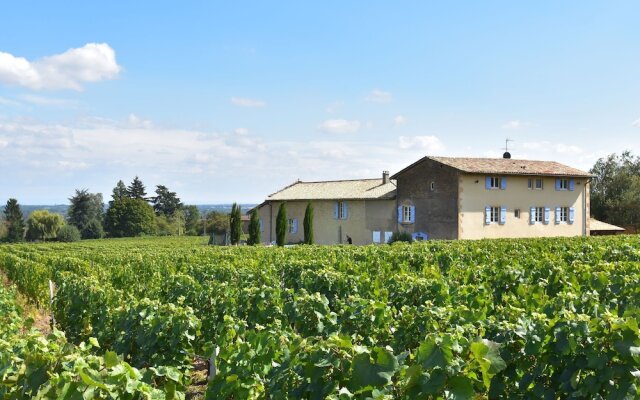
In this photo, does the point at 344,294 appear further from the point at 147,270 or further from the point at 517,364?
the point at 147,270

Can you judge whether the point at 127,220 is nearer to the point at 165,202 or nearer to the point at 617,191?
the point at 165,202

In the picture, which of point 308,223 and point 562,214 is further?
point 308,223

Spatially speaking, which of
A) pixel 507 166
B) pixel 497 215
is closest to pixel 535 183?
pixel 507 166

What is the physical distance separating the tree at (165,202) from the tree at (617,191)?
2774 inches

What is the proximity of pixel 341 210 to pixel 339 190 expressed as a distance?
207cm

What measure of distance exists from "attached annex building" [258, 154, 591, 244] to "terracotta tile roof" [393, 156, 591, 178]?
6 cm

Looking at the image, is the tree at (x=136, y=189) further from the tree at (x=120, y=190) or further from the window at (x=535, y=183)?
the window at (x=535, y=183)

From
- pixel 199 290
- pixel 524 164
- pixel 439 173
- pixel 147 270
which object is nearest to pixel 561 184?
pixel 524 164

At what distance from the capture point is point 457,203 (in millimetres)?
30531

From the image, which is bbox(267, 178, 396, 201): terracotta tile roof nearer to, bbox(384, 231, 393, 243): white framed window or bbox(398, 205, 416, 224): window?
bbox(398, 205, 416, 224): window

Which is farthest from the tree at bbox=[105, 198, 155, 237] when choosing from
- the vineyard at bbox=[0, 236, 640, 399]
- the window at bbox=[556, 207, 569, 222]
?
the vineyard at bbox=[0, 236, 640, 399]

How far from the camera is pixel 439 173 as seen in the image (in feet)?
104

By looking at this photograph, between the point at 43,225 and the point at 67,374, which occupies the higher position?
the point at 43,225

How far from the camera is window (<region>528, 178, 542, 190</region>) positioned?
1326 inches
